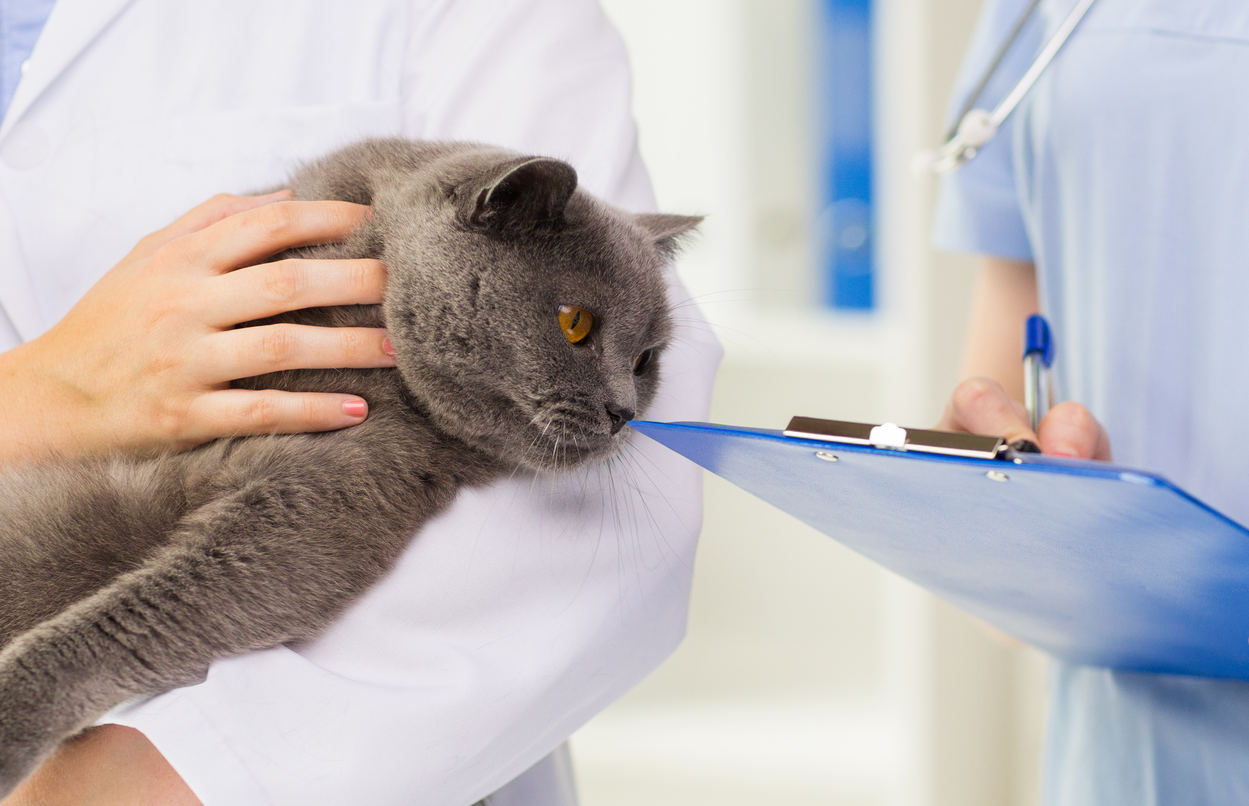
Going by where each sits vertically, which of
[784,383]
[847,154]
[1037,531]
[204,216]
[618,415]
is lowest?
[1037,531]

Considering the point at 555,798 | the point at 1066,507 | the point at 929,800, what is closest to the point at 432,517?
the point at 555,798

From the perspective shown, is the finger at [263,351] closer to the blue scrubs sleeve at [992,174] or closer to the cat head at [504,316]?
the cat head at [504,316]

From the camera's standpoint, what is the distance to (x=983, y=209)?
122cm

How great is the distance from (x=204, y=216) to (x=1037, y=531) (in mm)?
717

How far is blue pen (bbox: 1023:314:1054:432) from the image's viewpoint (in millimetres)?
866

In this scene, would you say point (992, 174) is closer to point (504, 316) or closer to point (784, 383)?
point (504, 316)

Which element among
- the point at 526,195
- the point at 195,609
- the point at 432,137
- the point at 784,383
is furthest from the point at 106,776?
the point at 784,383

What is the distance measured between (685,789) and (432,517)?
2075mm

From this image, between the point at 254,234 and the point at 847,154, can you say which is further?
the point at 847,154

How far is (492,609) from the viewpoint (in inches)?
28.5

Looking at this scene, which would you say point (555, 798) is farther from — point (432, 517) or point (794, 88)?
point (794, 88)

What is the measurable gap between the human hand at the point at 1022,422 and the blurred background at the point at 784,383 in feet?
4.54

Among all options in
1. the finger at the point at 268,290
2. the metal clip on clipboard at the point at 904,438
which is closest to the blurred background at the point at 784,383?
the finger at the point at 268,290

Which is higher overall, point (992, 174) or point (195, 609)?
point (992, 174)
